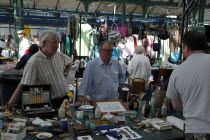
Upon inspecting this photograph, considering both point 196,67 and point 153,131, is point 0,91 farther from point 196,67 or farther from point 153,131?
point 196,67

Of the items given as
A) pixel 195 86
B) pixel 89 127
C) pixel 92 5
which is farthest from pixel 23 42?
pixel 92 5

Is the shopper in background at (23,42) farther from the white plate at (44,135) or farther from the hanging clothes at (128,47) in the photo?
the white plate at (44,135)

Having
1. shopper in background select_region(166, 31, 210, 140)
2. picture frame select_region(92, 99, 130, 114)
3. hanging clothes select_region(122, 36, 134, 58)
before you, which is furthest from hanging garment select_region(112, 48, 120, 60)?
shopper in background select_region(166, 31, 210, 140)

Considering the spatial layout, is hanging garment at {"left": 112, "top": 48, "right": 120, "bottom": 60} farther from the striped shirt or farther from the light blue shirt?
the striped shirt

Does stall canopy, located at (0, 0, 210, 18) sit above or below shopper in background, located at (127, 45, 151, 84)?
above

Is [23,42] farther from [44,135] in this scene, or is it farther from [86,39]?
[44,135]

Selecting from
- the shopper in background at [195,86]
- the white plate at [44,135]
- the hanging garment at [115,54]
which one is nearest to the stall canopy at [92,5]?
the hanging garment at [115,54]

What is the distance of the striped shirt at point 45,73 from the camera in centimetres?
243

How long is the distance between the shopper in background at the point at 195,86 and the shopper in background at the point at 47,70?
1388mm

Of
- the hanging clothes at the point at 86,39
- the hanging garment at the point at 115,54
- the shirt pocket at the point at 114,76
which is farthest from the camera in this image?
the hanging garment at the point at 115,54

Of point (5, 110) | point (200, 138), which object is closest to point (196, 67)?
point (200, 138)

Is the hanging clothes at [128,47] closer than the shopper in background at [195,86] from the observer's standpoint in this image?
No

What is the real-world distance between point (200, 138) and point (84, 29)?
4780 millimetres

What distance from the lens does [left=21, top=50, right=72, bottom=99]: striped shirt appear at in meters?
2.43
